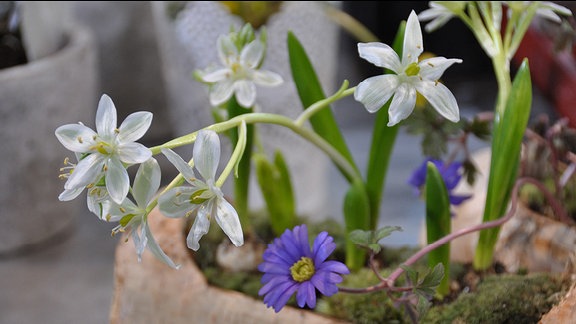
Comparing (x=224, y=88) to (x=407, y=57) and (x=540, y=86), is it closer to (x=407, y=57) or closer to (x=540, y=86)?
(x=407, y=57)

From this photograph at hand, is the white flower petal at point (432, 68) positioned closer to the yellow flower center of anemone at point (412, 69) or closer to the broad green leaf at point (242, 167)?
the yellow flower center of anemone at point (412, 69)

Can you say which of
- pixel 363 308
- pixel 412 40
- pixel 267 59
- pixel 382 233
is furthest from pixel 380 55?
pixel 267 59

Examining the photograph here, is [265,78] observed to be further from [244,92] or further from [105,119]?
[105,119]

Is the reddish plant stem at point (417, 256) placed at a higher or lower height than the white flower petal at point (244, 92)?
lower

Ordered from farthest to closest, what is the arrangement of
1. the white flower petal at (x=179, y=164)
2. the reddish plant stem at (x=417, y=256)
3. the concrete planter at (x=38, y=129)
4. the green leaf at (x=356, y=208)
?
the concrete planter at (x=38, y=129)
the green leaf at (x=356, y=208)
the reddish plant stem at (x=417, y=256)
the white flower petal at (x=179, y=164)

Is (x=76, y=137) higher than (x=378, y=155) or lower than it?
higher

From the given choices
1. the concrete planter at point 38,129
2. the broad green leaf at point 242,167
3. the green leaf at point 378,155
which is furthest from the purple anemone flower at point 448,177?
the concrete planter at point 38,129

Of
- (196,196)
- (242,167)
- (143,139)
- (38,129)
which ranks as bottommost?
(143,139)

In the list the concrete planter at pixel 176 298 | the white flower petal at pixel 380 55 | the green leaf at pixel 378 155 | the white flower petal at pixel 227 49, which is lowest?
the concrete planter at pixel 176 298
